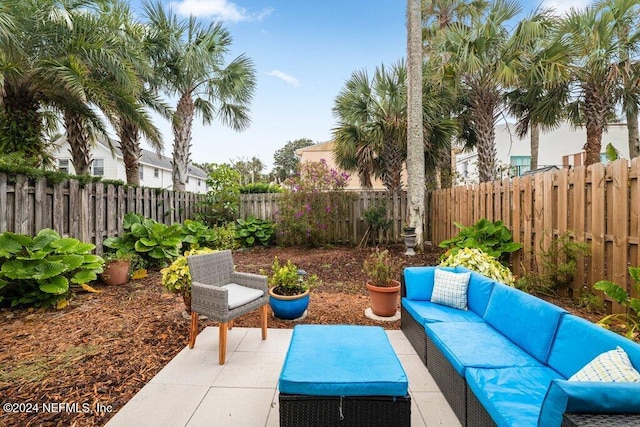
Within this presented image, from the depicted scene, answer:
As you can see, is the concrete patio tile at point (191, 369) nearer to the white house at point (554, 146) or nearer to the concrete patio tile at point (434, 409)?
the concrete patio tile at point (434, 409)

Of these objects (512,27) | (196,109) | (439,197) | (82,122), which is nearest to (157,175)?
(196,109)

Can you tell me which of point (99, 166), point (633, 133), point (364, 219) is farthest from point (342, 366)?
point (99, 166)

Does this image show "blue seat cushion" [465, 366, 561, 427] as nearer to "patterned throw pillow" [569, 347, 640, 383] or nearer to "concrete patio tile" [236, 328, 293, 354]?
"patterned throw pillow" [569, 347, 640, 383]

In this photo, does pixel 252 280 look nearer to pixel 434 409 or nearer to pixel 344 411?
pixel 344 411

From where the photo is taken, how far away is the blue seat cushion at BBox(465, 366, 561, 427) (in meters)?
1.34

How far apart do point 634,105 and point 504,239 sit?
6787mm

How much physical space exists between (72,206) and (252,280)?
372 cm

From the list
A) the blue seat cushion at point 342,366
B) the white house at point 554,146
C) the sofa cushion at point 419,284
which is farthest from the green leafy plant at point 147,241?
the white house at point 554,146

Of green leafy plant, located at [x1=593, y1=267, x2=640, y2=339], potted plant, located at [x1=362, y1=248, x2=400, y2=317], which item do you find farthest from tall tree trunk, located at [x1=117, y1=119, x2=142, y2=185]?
green leafy plant, located at [x1=593, y1=267, x2=640, y2=339]

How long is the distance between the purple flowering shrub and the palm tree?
3.24 metres

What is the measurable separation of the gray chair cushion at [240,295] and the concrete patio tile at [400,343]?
1401 mm

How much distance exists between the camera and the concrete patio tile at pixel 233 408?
181cm

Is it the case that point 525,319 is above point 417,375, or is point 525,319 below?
above

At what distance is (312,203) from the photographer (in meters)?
8.02
